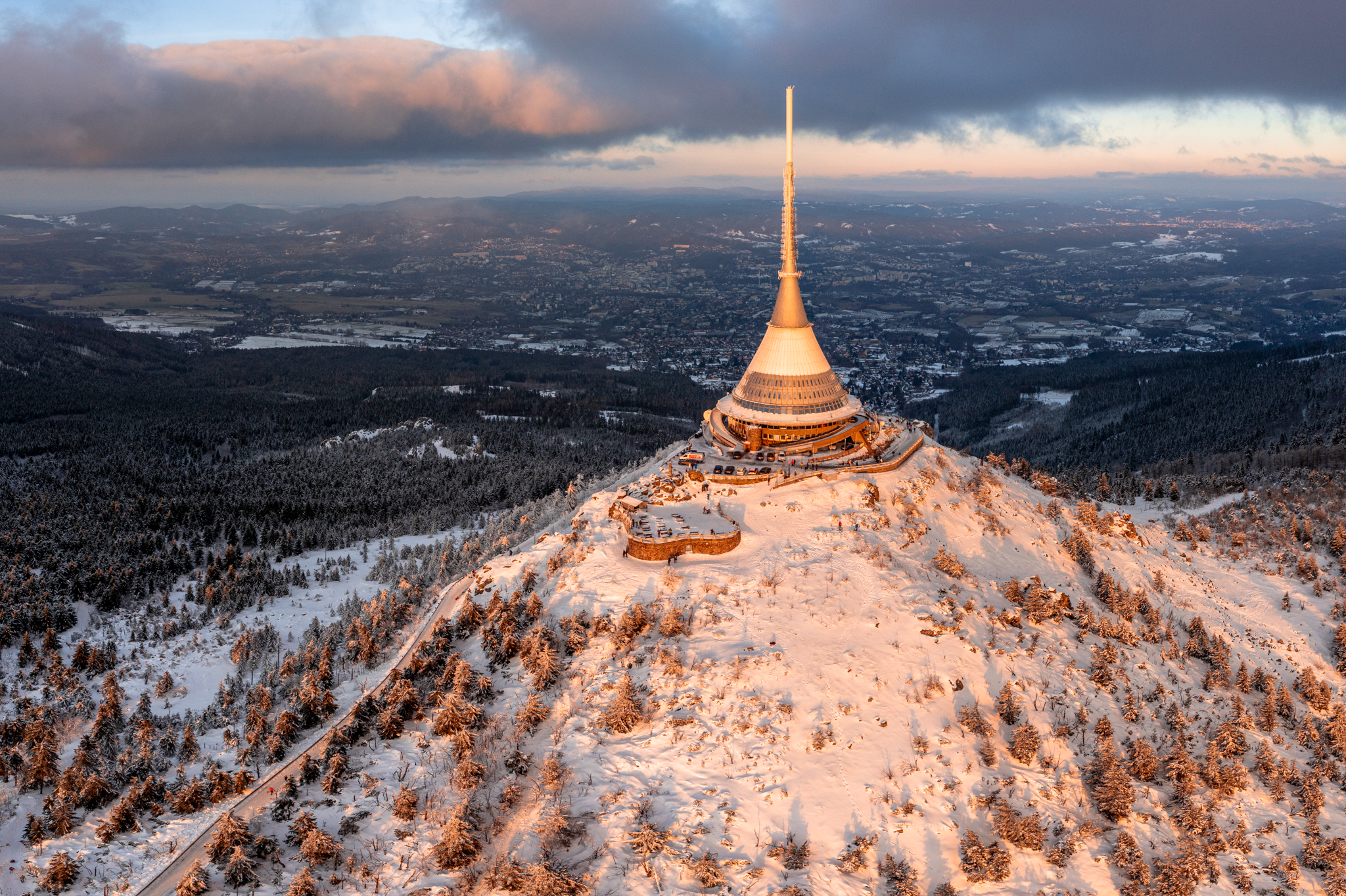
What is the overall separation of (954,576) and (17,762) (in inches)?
1819

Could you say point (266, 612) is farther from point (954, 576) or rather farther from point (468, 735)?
point (954, 576)

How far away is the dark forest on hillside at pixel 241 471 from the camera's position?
71312mm

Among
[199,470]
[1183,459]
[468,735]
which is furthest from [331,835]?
[1183,459]

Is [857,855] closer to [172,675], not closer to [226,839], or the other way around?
[226,839]

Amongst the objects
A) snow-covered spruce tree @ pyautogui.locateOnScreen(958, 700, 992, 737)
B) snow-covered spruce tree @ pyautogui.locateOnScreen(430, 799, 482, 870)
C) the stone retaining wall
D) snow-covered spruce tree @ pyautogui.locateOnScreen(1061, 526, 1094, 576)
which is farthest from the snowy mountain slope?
snow-covered spruce tree @ pyautogui.locateOnScreen(1061, 526, 1094, 576)

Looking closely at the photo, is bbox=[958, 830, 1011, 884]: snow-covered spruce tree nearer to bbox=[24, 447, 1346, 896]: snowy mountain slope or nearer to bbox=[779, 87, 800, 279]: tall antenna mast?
bbox=[24, 447, 1346, 896]: snowy mountain slope

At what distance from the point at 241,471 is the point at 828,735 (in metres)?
104

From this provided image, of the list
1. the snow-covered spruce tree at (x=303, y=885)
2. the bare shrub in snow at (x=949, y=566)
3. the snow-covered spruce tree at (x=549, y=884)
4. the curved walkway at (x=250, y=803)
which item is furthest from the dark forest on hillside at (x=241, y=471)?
the bare shrub in snow at (x=949, y=566)

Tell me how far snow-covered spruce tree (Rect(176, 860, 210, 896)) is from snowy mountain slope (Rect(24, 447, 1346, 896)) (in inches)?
21.3

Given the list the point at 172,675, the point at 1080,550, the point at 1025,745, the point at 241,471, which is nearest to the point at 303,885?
the point at 1025,745

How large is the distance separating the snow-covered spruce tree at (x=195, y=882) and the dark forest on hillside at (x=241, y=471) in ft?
142

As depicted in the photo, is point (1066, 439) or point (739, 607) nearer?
point (739, 607)

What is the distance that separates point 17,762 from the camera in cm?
3534

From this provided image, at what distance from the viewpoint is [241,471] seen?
110 meters
